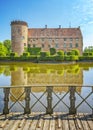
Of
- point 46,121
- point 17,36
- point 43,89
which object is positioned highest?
point 17,36

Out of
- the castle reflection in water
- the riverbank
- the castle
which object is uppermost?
the castle

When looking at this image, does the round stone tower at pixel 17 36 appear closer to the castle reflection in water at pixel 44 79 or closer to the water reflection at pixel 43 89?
the castle reflection in water at pixel 44 79

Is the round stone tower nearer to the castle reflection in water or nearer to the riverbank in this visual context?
the castle reflection in water

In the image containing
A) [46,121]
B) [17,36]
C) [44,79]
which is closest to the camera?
[46,121]

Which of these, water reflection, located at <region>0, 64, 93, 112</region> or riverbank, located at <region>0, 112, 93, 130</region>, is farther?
water reflection, located at <region>0, 64, 93, 112</region>

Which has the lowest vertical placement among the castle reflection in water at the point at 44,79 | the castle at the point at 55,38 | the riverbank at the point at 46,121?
the castle reflection in water at the point at 44,79

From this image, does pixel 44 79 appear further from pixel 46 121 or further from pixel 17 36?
pixel 17 36

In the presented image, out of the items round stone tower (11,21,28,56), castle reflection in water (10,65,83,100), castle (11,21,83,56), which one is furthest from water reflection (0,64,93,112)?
castle (11,21,83,56)

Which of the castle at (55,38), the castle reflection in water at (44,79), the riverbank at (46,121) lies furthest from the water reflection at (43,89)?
the castle at (55,38)

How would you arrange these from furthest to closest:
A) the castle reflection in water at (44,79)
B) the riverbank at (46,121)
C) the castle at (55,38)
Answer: the castle at (55,38)
the castle reflection in water at (44,79)
the riverbank at (46,121)

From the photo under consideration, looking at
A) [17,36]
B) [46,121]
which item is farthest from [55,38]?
[46,121]

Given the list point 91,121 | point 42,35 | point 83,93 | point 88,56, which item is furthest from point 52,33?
point 91,121

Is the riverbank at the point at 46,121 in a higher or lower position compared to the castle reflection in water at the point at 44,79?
higher

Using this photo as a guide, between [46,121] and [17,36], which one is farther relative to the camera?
[17,36]
